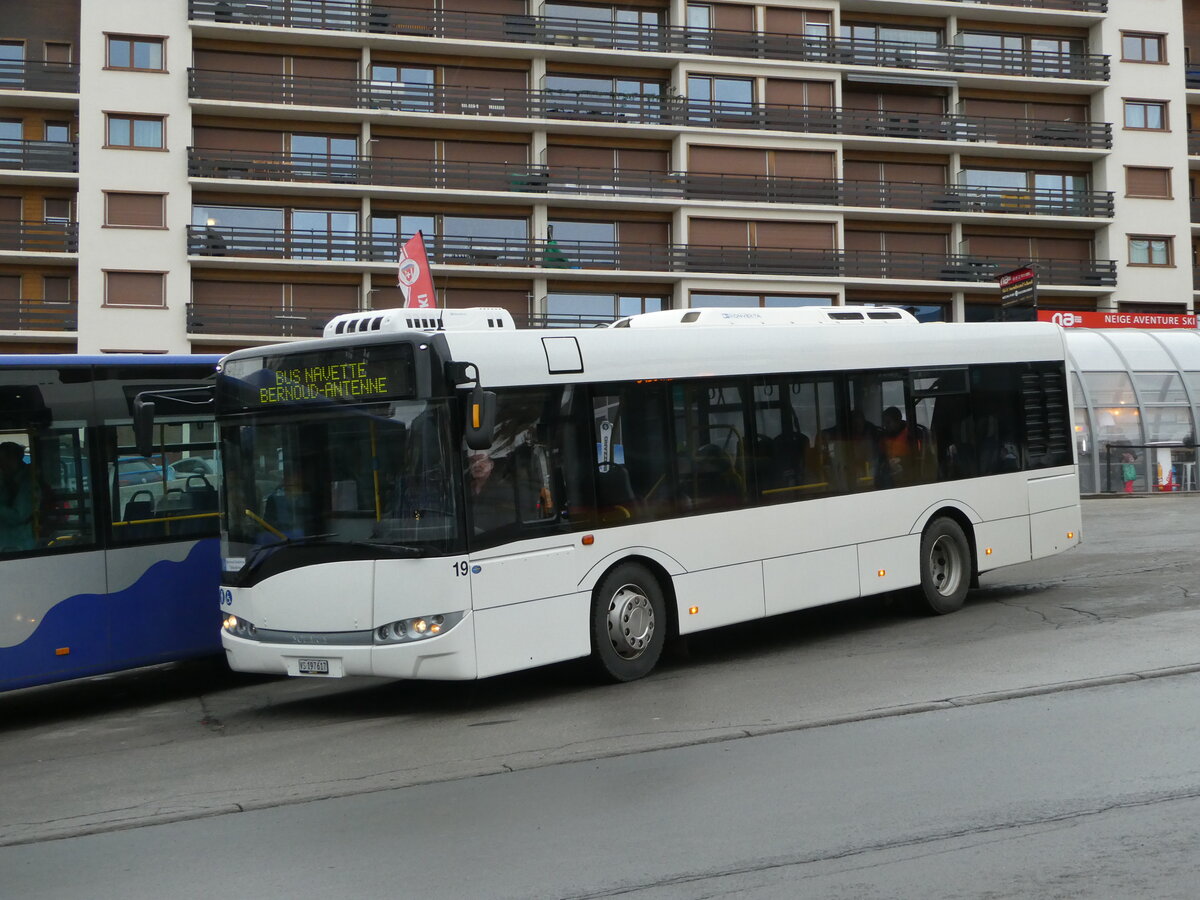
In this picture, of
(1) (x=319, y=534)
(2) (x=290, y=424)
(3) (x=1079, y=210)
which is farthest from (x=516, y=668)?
(3) (x=1079, y=210)

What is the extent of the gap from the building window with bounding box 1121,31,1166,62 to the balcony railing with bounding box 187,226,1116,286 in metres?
8.38

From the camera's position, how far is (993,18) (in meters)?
53.8

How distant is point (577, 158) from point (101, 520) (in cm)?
4011

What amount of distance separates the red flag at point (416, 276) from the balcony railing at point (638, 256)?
93.9 feet

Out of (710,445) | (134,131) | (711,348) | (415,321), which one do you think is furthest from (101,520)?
(134,131)

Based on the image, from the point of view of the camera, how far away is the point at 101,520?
36.0ft

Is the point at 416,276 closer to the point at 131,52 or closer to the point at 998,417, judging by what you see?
the point at 998,417

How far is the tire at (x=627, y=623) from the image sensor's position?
10523 millimetres

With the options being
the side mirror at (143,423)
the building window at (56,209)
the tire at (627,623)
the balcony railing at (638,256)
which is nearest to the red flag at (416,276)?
the side mirror at (143,423)

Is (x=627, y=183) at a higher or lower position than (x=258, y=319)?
higher

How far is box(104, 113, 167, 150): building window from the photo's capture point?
146 ft

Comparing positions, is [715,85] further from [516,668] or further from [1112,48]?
[516,668]

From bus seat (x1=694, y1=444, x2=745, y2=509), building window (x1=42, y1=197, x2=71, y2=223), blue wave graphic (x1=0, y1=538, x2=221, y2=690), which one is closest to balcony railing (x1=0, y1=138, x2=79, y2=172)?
building window (x1=42, y1=197, x2=71, y2=223)

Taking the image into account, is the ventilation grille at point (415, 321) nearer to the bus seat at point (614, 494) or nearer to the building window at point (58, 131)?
the bus seat at point (614, 494)
